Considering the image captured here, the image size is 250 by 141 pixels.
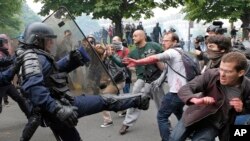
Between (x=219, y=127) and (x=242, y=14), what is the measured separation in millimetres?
24967

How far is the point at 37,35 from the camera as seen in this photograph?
375 cm

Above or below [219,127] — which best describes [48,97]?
above

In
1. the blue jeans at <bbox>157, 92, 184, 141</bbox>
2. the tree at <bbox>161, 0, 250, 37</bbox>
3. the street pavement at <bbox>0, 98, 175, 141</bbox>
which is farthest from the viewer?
the tree at <bbox>161, 0, 250, 37</bbox>

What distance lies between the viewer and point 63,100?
140 inches

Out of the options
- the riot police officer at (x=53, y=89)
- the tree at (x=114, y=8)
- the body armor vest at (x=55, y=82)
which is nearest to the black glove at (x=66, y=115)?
the riot police officer at (x=53, y=89)

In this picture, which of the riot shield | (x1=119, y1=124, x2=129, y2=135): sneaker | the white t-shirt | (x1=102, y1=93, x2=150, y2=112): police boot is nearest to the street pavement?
(x1=119, y1=124, x2=129, y2=135): sneaker

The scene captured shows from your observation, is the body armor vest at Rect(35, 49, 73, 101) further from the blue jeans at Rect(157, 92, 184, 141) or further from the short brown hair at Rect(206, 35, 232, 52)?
the blue jeans at Rect(157, 92, 184, 141)

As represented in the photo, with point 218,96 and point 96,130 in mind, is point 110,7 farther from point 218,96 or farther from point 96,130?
point 218,96

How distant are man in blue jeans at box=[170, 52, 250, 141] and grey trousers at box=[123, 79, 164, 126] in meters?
2.56

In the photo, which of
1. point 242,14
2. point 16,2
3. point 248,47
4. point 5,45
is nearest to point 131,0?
point 242,14

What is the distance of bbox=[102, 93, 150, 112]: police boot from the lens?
3.90m

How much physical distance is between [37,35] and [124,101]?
103 centimetres

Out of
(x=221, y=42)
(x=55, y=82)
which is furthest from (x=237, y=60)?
(x=55, y=82)

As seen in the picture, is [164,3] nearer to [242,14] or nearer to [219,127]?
[242,14]
